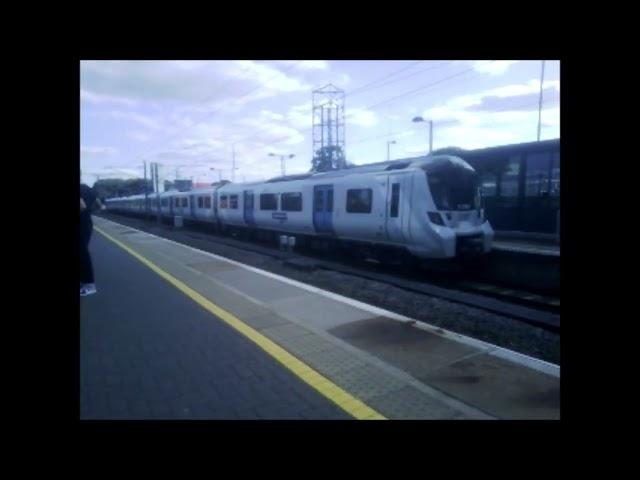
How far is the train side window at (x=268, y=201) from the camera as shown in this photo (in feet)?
54.7

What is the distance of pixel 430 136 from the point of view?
101 ft

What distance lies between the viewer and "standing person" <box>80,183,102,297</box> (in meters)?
6.97

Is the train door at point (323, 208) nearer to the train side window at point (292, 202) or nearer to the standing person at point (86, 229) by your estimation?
the train side window at point (292, 202)

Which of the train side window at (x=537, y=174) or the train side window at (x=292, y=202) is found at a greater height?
the train side window at (x=537, y=174)

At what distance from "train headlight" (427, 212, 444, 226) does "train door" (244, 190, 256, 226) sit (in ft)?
34.0

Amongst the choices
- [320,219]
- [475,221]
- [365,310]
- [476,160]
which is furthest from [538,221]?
[365,310]

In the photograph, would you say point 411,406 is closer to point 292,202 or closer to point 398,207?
point 398,207

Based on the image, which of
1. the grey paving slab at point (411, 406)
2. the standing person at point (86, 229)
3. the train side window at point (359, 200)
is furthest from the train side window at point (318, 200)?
the grey paving slab at point (411, 406)

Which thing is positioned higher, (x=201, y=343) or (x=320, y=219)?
(x=320, y=219)

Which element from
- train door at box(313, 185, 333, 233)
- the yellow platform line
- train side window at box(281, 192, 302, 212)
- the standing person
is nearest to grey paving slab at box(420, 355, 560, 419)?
the yellow platform line

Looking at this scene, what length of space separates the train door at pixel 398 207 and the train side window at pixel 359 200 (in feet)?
2.58

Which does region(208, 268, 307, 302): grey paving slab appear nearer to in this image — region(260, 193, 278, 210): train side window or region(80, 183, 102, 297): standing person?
region(80, 183, 102, 297): standing person
